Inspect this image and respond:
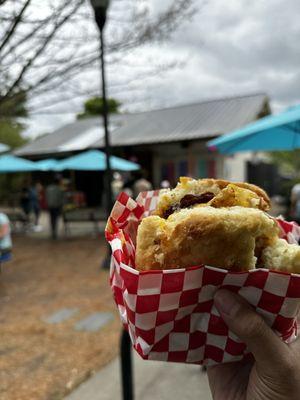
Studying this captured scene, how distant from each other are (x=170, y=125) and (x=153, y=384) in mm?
16072

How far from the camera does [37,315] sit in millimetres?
5504

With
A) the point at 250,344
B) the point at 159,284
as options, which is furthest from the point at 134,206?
the point at 250,344

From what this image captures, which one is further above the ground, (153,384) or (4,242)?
(4,242)

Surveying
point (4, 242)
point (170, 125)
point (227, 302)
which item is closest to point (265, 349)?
point (227, 302)

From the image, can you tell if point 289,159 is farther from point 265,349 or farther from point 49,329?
point 265,349

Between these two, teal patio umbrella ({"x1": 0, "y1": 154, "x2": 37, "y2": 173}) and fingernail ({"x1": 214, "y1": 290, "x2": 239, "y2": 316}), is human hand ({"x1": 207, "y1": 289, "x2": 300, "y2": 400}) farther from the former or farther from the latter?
teal patio umbrella ({"x1": 0, "y1": 154, "x2": 37, "y2": 173})

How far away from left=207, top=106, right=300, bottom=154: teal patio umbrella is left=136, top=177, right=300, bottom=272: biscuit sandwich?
11.4 feet

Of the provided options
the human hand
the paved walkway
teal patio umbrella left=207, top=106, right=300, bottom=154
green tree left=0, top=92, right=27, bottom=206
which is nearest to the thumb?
the human hand

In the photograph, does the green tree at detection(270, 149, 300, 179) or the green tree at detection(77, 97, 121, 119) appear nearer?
the green tree at detection(77, 97, 121, 119)

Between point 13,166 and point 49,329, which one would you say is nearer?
point 49,329

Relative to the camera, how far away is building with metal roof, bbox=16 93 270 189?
1702 centimetres

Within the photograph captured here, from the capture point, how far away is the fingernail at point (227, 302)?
123 centimetres

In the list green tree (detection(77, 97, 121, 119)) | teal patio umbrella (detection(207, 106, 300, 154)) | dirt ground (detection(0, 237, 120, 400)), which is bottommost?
dirt ground (detection(0, 237, 120, 400))

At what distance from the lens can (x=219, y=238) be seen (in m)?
1.21
